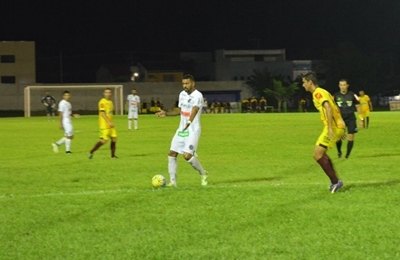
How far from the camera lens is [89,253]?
23.4 ft

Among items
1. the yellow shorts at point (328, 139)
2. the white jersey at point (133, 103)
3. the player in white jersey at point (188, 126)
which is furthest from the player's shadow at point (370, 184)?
the white jersey at point (133, 103)

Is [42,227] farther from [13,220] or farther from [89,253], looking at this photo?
[89,253]

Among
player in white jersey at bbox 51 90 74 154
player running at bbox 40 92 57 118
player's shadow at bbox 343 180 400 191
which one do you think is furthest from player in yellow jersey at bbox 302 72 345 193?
player running at bbox 40 92 57 118

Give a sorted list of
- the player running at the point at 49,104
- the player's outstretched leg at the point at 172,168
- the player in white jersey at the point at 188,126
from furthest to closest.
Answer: the player running at the point at 49,104 < the player's outstretched leg at the point at 172,168 < the player in white jersey at the point at 188,126

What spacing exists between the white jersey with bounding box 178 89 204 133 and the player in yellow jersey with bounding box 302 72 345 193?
6.75 ft

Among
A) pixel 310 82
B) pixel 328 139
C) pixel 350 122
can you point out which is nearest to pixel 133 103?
pixel 350 122

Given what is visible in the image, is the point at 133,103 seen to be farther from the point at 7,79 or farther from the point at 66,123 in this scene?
the point at 7,79

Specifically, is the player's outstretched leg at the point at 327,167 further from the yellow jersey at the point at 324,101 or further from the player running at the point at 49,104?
the player running at the point at 49,104

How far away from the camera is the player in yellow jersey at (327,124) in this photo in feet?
35.7

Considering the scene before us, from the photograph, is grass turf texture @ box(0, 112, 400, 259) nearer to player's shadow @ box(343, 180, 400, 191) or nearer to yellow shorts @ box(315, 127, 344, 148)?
player's shadow @ box(343, 180, 400, 191)

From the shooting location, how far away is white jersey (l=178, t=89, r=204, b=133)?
1223 cm

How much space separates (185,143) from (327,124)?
270cm

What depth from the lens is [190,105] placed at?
1230 centimetres

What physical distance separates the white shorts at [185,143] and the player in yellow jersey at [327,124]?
2.31 metres
